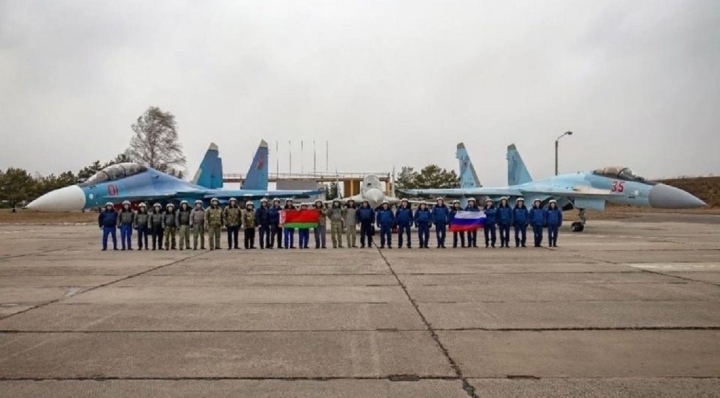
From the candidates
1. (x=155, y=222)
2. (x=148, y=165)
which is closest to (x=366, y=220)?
(x=155, y=222)

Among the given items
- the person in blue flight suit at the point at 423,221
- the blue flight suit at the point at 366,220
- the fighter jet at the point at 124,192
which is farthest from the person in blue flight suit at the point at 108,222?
the person in blue flight suit at the point at 423,221

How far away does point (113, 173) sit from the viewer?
75.2 ft

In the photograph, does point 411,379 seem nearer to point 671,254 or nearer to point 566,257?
point 566,257

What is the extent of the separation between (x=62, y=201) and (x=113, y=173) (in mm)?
2656

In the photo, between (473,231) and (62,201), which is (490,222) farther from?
(62,201)

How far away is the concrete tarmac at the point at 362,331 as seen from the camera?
4395 mm

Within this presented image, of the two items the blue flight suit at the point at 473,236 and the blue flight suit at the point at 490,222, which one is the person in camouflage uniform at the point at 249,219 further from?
the blue flight suit at the point at 490,222

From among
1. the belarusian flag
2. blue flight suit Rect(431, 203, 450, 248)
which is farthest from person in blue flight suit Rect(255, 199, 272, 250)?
blue flight suit Rect(431, 203, 450, 248)

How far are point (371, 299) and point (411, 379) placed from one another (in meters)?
3.54

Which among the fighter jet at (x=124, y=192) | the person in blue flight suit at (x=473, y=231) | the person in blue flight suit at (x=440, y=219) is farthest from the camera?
the fighter jet at (x=124, y=192)

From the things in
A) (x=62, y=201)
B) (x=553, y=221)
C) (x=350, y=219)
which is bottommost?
(x=553, y=221)

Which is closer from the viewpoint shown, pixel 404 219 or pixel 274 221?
pixel 274 221

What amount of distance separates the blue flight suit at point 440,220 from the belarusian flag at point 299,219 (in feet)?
11.5

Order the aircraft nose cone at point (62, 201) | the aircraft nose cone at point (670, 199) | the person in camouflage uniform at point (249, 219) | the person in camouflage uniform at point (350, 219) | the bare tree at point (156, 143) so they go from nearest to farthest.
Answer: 1. the person in camouflage uniform at point (249, 219)
2. the person in camouflage uniform at point (350, 219)
3. the aircraft nose cone at point (62, 201)
4. the aircraft nose cone at point (670, 199)
5. the bare tree at point (156, 143)
